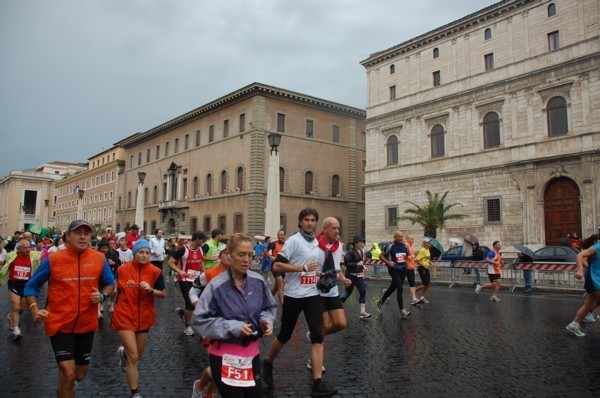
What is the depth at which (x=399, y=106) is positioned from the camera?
124ft

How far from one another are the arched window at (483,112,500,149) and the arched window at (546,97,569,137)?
3.23 metres

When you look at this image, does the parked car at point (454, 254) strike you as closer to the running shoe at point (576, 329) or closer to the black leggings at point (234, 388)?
the running shoe at point (576, 329)

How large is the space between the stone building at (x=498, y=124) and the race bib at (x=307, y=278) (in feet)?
84.4

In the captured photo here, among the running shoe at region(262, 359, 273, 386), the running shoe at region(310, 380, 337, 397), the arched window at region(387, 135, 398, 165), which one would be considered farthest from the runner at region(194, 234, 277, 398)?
the arched window at region(387, 135, 398, 165)

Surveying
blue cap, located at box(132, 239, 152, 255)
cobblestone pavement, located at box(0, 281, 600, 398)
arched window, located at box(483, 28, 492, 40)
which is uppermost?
arched window, located at box(483, 28, 492, 40)

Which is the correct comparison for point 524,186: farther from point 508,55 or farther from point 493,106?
point 508,55

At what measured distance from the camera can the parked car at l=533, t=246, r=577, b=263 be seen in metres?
20.6

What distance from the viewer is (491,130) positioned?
104 feet

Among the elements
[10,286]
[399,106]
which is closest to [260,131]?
[399,106]

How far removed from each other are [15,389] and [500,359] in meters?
6.16

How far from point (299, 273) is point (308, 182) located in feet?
130

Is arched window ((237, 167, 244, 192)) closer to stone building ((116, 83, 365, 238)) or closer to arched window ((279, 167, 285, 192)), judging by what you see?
stone building ((116, 83, 365, 238))

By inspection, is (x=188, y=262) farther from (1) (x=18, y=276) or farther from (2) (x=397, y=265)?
(2) (x=397, y=265)

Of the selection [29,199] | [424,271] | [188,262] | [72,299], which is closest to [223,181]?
[424,271]
